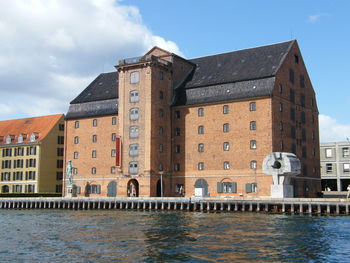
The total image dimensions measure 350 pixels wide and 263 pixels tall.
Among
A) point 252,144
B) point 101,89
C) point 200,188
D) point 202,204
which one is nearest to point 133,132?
point 200,188

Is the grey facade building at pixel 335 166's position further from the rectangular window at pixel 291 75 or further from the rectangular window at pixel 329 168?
the rectangular window at pixel 291 75

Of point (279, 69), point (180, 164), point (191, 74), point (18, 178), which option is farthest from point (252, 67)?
point (18, 178)

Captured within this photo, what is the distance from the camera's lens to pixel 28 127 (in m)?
95.4

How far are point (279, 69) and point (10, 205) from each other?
42.1 metres

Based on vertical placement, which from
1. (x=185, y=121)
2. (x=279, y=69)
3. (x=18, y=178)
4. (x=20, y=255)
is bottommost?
(x=20, y=255)

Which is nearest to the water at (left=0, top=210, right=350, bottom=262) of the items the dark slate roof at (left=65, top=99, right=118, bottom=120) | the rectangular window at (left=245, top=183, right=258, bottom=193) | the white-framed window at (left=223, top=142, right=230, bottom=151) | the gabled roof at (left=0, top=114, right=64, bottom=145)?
the rectangular window at (left=245, top=183, right=258, bottom=193)

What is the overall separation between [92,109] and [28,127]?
20646 millimetres

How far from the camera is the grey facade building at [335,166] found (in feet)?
325

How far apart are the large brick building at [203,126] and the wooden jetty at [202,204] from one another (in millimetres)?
5988

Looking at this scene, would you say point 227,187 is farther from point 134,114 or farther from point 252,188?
point 134,114

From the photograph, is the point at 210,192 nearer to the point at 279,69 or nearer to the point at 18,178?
the point at 279,69

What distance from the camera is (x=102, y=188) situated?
253 feet

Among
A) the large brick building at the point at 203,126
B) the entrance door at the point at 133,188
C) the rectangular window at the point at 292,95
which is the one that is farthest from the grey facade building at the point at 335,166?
the entrance door at the point at 133,188

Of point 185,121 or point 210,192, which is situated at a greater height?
point 185,121
